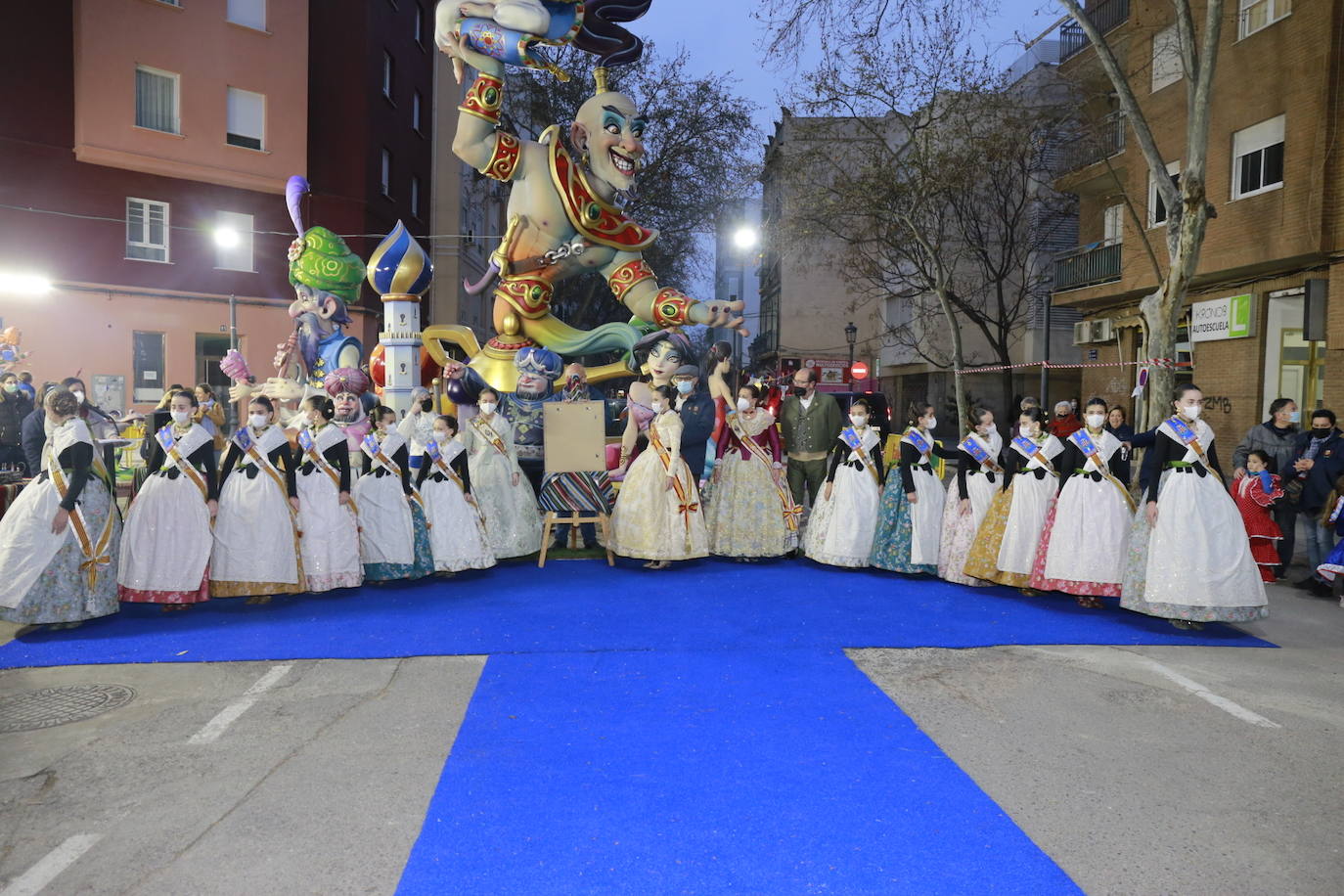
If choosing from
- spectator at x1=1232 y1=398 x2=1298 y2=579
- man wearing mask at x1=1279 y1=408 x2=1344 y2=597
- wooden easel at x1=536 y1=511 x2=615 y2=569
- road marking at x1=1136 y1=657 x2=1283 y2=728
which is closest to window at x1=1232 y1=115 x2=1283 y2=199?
spectator at x1=1232 y1=398 x2=1298 y2=579

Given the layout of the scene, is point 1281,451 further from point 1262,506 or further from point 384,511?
point 384,511

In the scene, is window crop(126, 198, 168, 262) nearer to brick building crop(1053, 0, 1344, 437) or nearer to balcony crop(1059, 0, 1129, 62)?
brick building crop(1053, 0, 1344, 437)

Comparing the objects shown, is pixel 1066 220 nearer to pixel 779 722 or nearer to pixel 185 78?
pixel 185 78

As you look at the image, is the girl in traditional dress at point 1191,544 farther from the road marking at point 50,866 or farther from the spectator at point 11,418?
the spectator at point 11,418

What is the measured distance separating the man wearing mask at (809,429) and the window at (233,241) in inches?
597

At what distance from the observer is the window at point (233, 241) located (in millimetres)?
19766

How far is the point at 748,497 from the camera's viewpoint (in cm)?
905

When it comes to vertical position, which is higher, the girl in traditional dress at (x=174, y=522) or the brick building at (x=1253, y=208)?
the brick building at (x=1253, y=208)

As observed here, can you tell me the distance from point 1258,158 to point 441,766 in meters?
16.4

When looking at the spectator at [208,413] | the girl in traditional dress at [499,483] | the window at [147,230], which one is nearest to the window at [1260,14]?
the girl in traditional dress at [499,483]

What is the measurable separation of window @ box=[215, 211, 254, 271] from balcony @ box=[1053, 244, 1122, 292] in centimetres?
1887

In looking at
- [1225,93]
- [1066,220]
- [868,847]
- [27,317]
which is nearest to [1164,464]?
[868,847]

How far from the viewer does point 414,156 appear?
26.5 m

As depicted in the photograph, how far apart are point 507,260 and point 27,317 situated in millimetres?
12026
